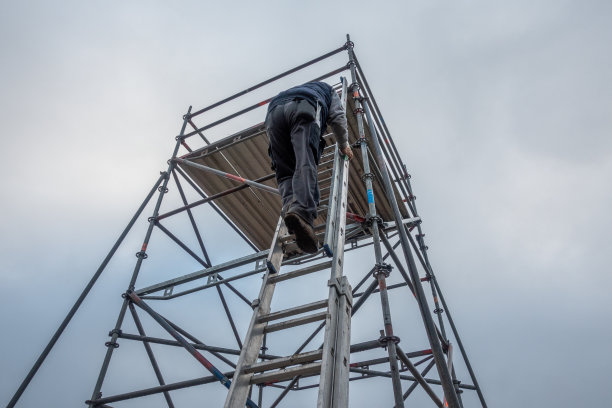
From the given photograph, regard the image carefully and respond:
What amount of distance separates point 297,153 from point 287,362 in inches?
64.0

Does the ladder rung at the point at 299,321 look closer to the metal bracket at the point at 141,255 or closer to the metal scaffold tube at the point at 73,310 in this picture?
the metal scaffold tube at the point at 73,310

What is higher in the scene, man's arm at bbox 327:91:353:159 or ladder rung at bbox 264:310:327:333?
man's arm at bbox 327:91:353:159

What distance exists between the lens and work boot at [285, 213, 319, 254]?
8.52 ft

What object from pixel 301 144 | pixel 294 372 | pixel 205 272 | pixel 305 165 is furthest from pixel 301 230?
pixel 205 272

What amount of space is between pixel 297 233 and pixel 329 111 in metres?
1.55

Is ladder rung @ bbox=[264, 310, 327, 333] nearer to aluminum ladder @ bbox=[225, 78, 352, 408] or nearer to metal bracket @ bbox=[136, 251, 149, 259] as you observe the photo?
aluminum ladder @ bbox=[225, 78, 352, 408]

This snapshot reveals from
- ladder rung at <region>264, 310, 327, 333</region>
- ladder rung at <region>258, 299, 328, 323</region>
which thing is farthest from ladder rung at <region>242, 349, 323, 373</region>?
ladder rung at <region>258, 299, 328, 323</region>

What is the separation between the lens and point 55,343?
14.2ft

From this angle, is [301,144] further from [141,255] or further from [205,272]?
[141,255]

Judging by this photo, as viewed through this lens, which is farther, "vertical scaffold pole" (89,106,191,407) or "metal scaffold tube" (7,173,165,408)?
"vertical scaffold pole" (89,106,191,407)

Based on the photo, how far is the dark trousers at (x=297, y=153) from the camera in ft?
8.99

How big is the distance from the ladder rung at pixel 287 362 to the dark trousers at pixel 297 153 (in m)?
0.98

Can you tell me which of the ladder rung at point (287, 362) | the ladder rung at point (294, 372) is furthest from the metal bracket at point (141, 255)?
the ladder rung at point (294, 372)

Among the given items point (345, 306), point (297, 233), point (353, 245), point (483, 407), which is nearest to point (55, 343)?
point (297, 233)
